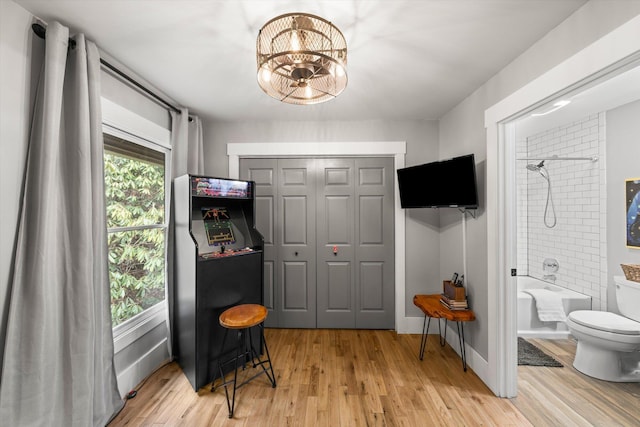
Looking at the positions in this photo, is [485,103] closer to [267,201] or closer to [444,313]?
[444,313]

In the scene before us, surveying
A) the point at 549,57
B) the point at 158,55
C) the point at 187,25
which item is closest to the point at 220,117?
the point at 158,55

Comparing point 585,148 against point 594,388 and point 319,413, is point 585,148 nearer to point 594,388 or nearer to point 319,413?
point 594,388

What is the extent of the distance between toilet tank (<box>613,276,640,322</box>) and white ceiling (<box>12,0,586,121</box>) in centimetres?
221

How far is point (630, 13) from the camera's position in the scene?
115 cm

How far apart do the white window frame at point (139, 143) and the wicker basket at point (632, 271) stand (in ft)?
13.7

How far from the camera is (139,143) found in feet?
7.37

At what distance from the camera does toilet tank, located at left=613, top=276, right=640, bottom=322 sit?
229 cm

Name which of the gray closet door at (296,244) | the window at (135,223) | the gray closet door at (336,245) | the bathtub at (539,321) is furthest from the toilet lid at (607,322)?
the window at (135,223)

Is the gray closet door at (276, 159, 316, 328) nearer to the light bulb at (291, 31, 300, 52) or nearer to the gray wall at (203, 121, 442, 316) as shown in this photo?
the gray wall at (203, 121, 442, 316)

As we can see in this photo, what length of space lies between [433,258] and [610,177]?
1.94 m

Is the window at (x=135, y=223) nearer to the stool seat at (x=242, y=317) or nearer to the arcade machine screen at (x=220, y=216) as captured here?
the arcade machine screen at (x=220, y=216)

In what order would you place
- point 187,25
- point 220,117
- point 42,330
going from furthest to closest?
point 220,117, point 187,25, point 42,330

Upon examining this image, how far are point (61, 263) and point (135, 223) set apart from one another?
0.77 meters

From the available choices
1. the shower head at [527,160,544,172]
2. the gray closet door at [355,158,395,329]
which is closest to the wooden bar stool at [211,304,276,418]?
A: the gray closet door at [355,158,395,329]
